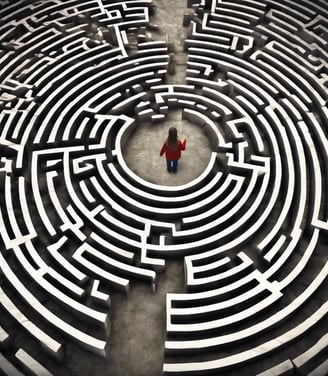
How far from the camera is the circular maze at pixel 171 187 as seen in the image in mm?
5852

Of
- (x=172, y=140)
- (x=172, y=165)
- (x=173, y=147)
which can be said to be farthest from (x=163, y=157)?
(x=172, y=140)

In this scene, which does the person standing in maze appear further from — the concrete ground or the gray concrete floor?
the concrete ground

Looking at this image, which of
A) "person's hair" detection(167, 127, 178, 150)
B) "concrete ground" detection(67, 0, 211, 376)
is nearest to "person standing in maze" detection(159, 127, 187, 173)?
"person's hair" detection(167, 127, 178, 150)

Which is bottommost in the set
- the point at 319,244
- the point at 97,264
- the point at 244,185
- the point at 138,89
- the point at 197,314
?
the point at 197,314

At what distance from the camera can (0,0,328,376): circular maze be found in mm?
5852

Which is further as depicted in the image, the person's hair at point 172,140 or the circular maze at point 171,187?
the person's hair at point 172,140

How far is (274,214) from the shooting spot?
7.49 meters

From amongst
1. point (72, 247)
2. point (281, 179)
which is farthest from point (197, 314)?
point (281, 179)

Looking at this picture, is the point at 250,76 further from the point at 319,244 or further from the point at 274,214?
the point at 319,244

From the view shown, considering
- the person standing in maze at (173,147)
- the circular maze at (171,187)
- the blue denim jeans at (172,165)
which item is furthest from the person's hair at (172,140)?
the circular maze at (171,187)

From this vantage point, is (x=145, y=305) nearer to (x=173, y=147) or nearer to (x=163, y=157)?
(x=173, y=147)

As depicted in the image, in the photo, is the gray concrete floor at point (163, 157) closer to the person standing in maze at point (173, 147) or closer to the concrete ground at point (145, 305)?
the concrete ground at point (145, 305)

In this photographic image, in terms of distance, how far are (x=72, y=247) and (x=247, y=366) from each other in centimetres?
363

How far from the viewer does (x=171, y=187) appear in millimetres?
7828
